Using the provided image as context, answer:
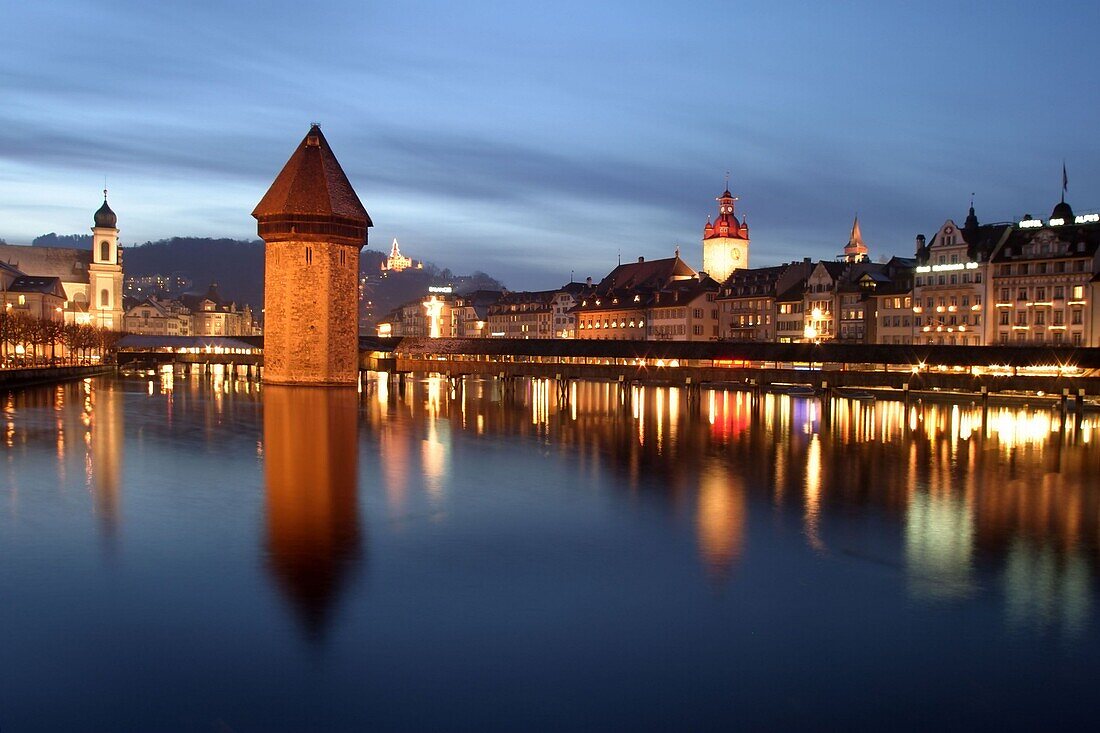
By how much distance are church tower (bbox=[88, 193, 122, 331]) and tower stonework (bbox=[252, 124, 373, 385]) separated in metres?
50.4

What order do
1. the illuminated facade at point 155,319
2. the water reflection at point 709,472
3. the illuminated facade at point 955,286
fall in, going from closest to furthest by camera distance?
1. the water reflection at point 709,472
2. the illuminated facade at point 955,286
3. the illuminated facade at point 155,319

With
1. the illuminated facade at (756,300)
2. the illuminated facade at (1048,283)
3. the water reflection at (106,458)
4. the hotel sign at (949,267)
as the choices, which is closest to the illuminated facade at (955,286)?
the hotel sign at (949,267)

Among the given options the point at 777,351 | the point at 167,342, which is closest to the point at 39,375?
the point at 167,342

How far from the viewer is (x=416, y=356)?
60.2 m

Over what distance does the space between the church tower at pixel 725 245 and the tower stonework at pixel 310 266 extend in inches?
2015

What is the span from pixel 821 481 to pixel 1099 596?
26.8 ft

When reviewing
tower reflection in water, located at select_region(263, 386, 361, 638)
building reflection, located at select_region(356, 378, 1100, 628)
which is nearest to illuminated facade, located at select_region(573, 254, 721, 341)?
building reflection, located at select_region(356, 378, 1100, 628)

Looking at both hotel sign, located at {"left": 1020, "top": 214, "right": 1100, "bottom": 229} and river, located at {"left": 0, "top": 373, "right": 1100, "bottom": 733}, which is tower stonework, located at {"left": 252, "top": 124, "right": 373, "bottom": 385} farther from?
hotel sign, located at {"left": 1020, "top": 214, "right": 1100, "bottom": 229}

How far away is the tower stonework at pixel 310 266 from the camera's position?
47.2 m

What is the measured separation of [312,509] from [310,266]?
3434 centimetres

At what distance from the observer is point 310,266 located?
47688 millimetres

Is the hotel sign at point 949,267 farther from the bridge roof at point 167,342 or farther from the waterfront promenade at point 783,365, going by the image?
the bridge roof at point 167,342

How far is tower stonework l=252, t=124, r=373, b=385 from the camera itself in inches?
1857

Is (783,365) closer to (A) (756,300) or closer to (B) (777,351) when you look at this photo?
(B) (777,351)
